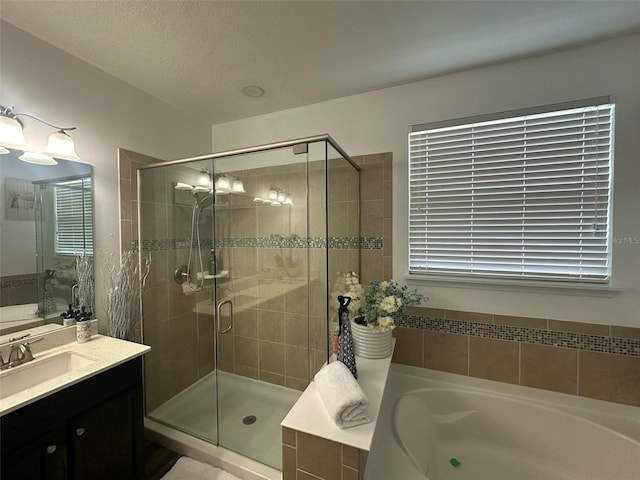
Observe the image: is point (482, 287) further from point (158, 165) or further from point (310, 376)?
point (158, 165)

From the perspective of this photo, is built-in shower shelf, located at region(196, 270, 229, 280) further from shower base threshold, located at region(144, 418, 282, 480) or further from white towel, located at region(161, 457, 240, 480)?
white towel, located at region(161, 457, 240, 480)

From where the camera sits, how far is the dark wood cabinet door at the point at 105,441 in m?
1.17

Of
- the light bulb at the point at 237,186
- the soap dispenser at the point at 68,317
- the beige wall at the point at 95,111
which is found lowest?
the soap dispenser at the point at 68,317

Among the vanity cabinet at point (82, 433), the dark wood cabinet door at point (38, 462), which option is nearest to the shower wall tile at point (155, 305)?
the vanity cabinet at point (82, 433)

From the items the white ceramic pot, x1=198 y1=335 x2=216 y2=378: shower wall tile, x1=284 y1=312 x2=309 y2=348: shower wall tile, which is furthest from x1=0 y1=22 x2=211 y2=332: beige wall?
the white ceramic pot

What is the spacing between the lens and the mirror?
4.22 ft

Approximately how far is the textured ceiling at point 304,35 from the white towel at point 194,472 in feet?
8.28

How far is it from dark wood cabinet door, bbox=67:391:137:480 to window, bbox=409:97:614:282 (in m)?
1.98

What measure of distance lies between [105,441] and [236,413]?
2.94 feet

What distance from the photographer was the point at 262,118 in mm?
2357

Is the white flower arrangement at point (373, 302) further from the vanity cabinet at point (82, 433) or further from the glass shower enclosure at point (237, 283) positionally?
the vanity cabinet at point (82, 433)

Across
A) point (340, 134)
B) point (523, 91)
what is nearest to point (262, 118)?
point (340, 134)

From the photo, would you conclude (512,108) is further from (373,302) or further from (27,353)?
(27,353)

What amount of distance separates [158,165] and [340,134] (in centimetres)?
142
